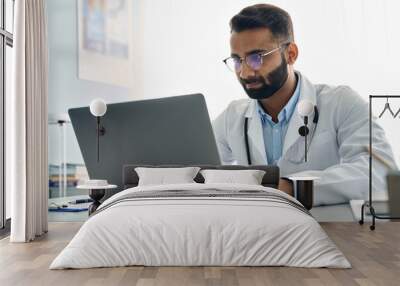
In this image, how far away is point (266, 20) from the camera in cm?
607

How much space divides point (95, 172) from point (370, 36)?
3358mm

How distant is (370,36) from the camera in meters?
6.07

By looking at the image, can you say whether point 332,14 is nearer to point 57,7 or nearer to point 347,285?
point 57,7

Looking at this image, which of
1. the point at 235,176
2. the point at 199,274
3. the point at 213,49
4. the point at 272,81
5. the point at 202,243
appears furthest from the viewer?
the point at 213,49

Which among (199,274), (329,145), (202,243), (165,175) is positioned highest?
(329,145)

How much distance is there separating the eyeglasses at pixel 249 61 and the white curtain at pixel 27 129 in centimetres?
202

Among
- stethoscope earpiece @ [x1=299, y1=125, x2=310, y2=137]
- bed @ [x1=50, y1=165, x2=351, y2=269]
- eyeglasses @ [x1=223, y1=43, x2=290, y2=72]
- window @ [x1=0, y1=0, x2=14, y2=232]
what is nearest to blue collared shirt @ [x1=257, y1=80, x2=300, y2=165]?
stethoscope earpiece @ [x1=299, y1=125, x2=310, y2=137]

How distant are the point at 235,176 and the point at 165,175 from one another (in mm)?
703

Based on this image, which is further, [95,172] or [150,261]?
[95,172]

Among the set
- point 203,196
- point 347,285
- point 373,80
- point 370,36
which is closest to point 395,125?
point 373,80

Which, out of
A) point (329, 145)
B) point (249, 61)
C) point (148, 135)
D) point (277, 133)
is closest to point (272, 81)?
point (249, 61)

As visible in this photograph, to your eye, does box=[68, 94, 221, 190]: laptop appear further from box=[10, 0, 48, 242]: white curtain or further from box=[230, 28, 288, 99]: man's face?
box=[10, 0, 48, 242]: white curtain

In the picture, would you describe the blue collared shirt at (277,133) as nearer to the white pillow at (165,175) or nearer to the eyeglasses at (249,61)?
the eyeglasses at (249,61)

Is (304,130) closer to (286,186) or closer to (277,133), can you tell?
(277,133)
